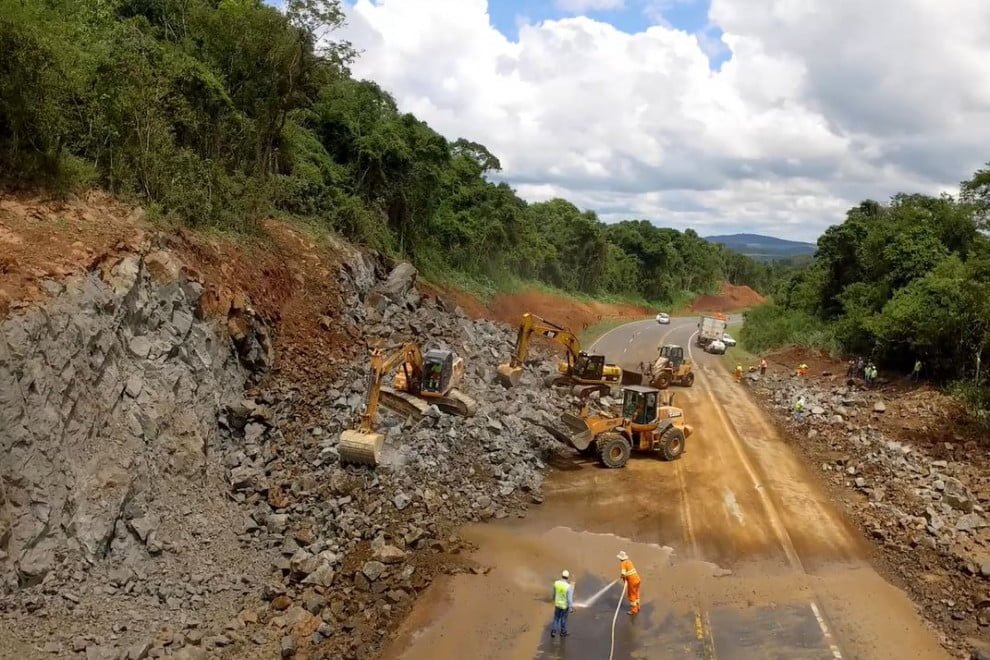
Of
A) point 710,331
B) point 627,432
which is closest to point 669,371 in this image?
point 627,432

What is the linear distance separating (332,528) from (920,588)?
1242 cm

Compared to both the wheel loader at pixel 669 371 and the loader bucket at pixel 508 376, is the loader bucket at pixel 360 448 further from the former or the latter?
the wheel loader at pixel 669 371

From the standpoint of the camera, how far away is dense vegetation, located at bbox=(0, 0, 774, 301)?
637 inches

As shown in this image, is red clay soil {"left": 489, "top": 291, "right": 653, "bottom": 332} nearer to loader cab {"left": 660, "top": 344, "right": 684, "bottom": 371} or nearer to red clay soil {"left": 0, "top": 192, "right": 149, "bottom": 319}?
loader cab {"left": 660, "top": 344, "right": 684, "bottom": 371}

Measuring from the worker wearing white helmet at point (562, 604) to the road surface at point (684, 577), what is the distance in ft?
0.76

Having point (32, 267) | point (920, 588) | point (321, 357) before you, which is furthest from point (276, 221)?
point (920, 588)

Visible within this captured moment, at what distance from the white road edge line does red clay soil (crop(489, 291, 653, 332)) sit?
29.4m

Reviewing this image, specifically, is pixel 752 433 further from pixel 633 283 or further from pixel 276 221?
pixel 633 283

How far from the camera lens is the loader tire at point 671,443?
20.8m

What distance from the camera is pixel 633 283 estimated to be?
3066 inches

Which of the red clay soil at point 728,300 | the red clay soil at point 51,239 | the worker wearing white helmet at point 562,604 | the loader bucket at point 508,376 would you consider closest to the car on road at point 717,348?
the loader bucket at point 508,376

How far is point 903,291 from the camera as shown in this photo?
32312mm

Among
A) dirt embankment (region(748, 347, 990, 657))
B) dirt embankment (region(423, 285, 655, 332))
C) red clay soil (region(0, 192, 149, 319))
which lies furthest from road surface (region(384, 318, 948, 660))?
dirt embankment (region(423, 285, 655, 332))

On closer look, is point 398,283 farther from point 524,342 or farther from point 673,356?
point 673,356
